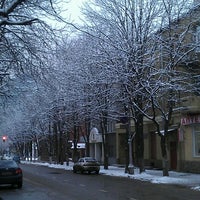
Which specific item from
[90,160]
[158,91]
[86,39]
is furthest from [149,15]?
[90,160]

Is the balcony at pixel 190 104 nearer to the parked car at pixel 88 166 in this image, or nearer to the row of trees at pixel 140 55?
the row of trees at pixel 140 55

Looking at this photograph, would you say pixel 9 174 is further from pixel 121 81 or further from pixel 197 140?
pixel 197 140

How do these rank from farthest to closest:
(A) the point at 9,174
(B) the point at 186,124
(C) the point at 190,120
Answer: (B) the point at 186,124, (C) the point at 190,120, (A) the point at 9,174

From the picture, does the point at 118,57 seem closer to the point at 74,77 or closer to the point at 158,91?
the point at 158,91

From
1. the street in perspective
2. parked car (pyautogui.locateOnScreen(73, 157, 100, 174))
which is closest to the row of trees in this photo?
the street in perspective

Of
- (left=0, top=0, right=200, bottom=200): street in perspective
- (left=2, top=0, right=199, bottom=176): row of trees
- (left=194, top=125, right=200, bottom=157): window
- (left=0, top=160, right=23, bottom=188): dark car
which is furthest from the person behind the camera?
(left=194, top=125, right=200, bottom=157): window

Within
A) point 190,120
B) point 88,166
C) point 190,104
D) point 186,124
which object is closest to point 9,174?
point 190,104

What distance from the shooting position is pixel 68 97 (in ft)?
123

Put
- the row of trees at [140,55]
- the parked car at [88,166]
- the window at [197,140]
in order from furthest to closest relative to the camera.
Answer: the parked car at [88,166], the window at [197,140], the row of trees at [140,55]

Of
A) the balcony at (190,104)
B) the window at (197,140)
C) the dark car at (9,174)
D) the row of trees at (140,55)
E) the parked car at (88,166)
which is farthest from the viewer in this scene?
the parked car at (88,166)

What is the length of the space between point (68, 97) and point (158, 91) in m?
12.6

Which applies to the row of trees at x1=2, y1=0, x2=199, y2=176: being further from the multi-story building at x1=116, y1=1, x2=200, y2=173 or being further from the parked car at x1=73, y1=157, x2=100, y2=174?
the parked car at x1=73, y1=157, x2=100, y2=174

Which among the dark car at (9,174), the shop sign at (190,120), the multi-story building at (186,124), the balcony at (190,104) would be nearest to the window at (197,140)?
the multi-story building at (186,124)

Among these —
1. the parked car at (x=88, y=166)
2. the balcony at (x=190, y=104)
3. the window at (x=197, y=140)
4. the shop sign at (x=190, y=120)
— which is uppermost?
the balcony at (x=190, y=104)
